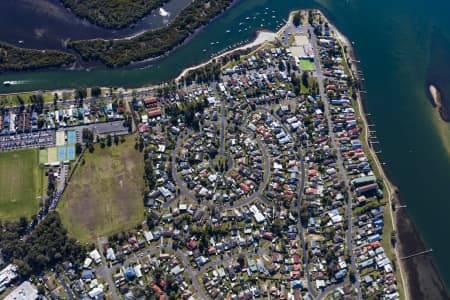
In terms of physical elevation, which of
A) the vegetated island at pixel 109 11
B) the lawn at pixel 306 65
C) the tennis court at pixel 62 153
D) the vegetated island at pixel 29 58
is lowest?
the tennis court at pixel 62 153

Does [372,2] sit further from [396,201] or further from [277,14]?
[396,201]

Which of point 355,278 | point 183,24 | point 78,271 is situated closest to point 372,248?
point 355,278

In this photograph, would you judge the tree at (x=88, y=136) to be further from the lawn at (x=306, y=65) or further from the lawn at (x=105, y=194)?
the lawn at (x=306, y=65)

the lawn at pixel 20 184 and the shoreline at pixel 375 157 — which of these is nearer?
the lawn at pixel 20 184

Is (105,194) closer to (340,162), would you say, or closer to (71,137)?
(71,137)

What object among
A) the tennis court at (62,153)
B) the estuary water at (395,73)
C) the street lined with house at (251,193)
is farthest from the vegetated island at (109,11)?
the tennis court at (62,153)

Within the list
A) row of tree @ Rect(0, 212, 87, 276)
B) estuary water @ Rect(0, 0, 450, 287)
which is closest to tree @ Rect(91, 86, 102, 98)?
estuary water @ Rect(0, 0, 450, 287)
